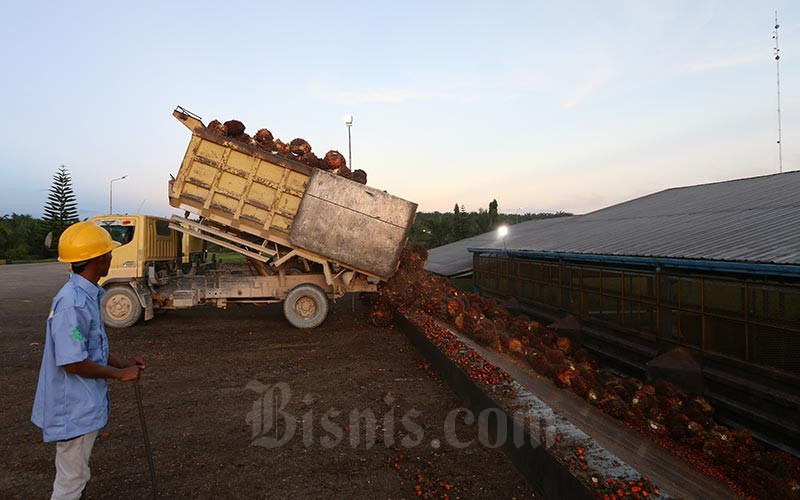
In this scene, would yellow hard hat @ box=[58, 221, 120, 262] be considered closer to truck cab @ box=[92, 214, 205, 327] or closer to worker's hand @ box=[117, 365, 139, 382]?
worker's hand @ box=[117, 365, 139, 382]

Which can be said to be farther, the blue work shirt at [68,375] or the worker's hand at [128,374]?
the worker's hand at [128,374]

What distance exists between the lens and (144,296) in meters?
10.2

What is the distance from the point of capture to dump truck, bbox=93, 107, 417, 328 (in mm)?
9516

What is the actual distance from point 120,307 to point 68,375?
29.0 ft

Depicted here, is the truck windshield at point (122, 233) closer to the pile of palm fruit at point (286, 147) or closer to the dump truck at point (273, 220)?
the dump truck at point (273, 220)

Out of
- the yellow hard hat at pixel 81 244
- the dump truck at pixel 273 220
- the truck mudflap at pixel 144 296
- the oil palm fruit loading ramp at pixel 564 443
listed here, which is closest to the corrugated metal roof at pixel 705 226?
the oil palm fruit loading ramp at pixel 564 443

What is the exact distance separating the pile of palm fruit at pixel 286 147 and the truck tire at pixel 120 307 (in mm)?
4121

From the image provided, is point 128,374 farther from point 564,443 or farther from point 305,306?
point 305,306

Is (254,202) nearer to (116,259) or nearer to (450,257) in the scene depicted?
(116,259)

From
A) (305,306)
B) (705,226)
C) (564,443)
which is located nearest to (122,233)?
(305,306)

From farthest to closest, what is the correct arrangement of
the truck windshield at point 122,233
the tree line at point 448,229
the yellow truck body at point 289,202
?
the tree line at point 448,229 < the truck windshield at point 122,233 < the yellow truck body at point 289,202

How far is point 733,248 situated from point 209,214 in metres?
9.50

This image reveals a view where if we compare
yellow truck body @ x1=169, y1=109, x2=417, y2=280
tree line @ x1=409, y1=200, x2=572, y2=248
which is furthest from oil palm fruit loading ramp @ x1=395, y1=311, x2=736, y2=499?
tree line @ x1=409, y1=200, x2=572, y2=248

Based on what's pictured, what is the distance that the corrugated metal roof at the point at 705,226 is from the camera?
696cm
